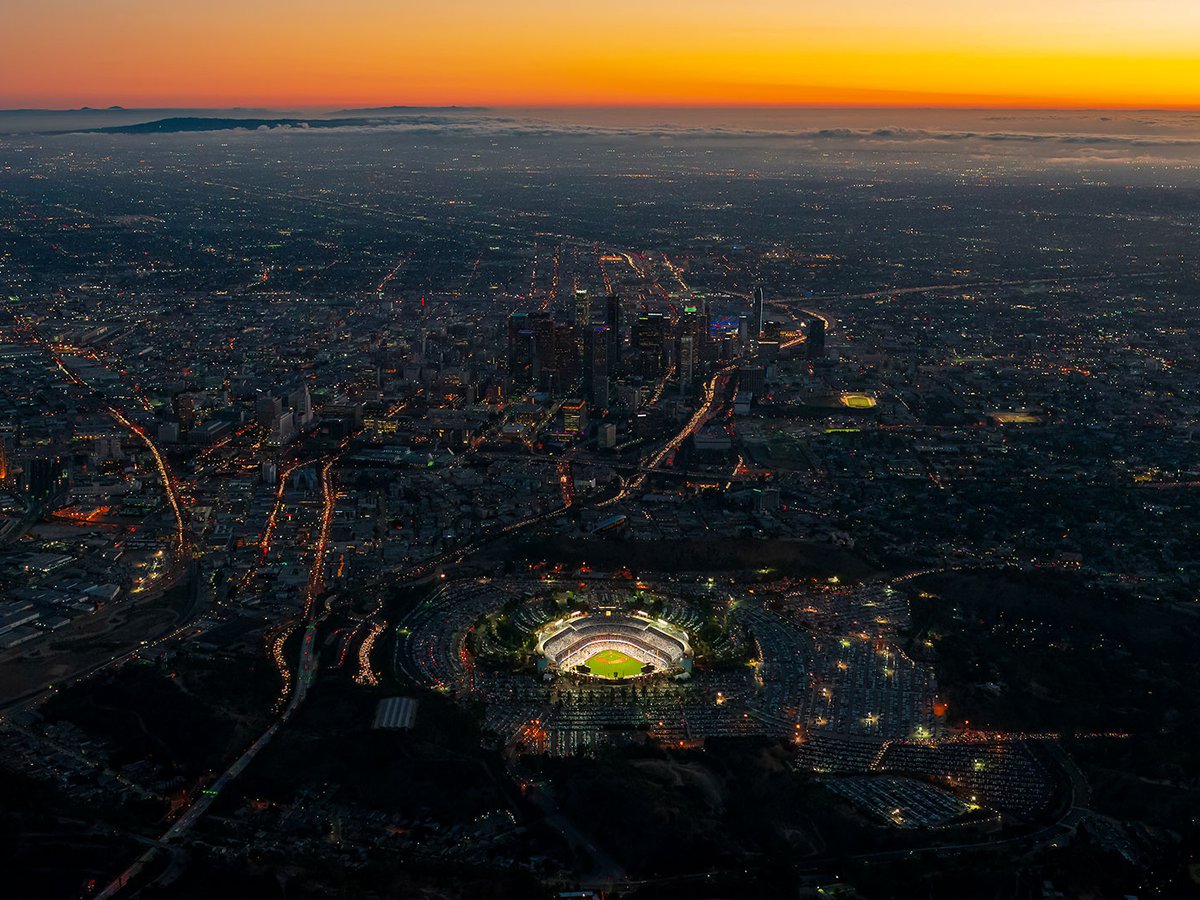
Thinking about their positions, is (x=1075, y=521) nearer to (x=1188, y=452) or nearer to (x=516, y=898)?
(x=1188, y=452)

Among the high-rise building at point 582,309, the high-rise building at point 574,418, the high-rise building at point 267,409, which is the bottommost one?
the high-rise building at point 574,418

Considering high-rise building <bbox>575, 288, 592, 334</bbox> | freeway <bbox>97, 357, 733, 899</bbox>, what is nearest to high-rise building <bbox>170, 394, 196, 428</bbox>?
freeway <bbox>97, 357, 733, 899</bbox>

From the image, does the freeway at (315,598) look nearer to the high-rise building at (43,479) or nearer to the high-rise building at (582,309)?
the high-rise building at (43,479)

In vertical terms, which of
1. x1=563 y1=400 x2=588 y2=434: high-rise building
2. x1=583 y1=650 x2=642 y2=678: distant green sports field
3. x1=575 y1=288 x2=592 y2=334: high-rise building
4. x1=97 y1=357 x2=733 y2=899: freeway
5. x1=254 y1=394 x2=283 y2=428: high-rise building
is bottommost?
x1=583 y1=650 x2=642 y2=678: distant green sports field

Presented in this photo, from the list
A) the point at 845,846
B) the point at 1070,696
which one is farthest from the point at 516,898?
the point at 1070,696

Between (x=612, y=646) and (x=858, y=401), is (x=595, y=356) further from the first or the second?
(x=612, y=646)

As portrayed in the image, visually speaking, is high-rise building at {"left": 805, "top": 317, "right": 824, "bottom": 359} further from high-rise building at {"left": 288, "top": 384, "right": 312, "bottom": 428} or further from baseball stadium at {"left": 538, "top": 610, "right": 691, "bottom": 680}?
baseball stadium at {"left": 538, "top": 610, "right": 691, "bottom": 680}

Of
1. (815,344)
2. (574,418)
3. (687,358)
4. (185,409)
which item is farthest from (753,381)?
(185,409)

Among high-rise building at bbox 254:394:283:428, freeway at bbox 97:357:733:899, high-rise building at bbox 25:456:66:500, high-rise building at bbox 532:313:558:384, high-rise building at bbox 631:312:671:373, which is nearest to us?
freeway at bbox 97:357:733:899

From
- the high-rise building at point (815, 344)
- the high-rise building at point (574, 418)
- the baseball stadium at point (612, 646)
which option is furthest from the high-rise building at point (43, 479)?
the high-rise building at point (815, 344)

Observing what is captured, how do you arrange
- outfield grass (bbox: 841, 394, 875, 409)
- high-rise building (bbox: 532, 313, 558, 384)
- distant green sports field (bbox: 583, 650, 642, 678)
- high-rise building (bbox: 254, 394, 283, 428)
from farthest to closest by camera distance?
high-rise building (bbox: 532, 313, 558, 384) < outfield grass (bbox: 841, 394, 875, 409) < high-rise building (bbox: 254, 394, 283, 428) < distant green sports field (bbox: 583, 650, 642, 678)
